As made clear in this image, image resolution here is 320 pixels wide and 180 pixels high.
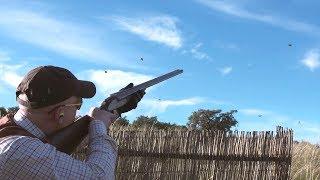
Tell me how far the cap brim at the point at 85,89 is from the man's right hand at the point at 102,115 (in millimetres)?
106

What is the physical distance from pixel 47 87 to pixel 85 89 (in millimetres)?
196

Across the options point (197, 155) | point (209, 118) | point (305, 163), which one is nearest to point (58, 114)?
point (197, 155)

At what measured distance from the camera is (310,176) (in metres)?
10.4

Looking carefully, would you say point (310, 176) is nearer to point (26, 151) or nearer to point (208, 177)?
point (208, 177)

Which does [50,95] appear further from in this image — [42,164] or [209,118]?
[209,118]

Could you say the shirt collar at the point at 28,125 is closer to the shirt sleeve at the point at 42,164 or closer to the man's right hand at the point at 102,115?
the shirt sleeve at the point at 42,164

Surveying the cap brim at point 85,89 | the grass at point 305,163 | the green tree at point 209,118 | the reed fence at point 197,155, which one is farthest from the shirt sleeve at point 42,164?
the green tree at point 209,118

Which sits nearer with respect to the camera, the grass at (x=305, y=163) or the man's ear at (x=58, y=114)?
the man's ear at (x=58, y=114)

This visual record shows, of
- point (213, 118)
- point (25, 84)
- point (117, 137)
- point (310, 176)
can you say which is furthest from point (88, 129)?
point (213, 118)

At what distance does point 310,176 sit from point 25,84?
8.56 meters

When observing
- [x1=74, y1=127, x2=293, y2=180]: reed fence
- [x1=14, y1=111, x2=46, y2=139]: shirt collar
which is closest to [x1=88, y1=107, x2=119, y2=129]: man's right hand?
[x1=14, y1=111, x2=46, y2=139]: shirt collar

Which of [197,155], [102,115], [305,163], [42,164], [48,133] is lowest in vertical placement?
[42,164]

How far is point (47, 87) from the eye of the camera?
254cm

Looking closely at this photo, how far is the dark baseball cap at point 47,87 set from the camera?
2.54m
